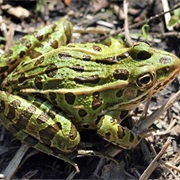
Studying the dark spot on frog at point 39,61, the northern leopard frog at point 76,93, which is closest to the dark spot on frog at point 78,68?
the northern leopard frog at point 76,93

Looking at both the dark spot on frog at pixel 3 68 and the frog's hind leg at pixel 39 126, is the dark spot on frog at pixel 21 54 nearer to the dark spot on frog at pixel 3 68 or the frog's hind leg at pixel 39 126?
the dark spot on frog at pixel 3 68

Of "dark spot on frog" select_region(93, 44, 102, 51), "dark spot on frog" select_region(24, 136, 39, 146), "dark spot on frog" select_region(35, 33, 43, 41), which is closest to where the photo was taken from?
"dark spot on frog" select_region(24, 136, 39, 146)

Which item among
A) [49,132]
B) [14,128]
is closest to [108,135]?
[49,132]

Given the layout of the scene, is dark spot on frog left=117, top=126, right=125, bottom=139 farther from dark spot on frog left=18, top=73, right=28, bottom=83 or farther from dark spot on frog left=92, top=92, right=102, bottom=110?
dark spot on frog left=18, top=73, right=28, bottom=83

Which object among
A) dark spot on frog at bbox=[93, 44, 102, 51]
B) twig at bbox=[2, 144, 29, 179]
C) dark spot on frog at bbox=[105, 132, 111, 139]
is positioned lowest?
twig at bbox=[2, 144, 29, 179]

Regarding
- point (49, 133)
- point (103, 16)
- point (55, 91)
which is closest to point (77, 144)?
point (49, 133)

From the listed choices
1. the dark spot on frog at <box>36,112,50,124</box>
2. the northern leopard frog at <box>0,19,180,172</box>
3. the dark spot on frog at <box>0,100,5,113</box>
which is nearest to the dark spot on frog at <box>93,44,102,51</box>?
the northern leopard frog at <box>0,19,180,172</box>

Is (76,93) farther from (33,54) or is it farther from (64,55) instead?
(33,54)
